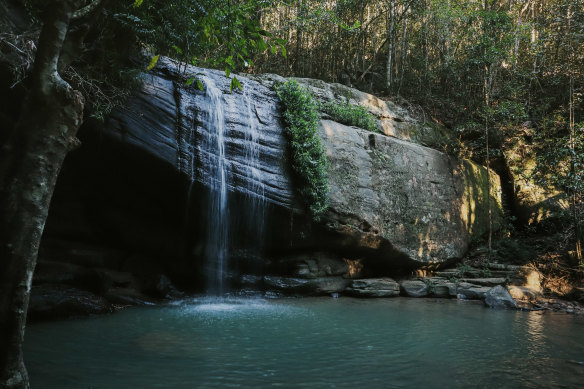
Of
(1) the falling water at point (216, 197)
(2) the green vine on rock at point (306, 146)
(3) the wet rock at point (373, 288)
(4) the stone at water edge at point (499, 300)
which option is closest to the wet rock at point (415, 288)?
(3) the wet rock at point (373, 288)

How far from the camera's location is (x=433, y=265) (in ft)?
37.0

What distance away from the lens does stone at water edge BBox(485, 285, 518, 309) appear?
27.6ft

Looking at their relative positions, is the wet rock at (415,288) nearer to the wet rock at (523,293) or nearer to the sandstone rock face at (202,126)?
the wet rock at (523,293)

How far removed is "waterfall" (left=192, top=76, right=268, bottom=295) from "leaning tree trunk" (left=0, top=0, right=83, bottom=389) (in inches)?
219

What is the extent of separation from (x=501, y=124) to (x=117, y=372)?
14.3 meters

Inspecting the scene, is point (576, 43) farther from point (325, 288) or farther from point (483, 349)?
point (483, 349)

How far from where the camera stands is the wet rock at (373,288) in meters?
9.68

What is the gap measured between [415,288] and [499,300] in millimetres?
2116

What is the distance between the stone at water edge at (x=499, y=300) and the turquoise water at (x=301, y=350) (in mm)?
1106

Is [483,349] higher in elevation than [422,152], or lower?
lower

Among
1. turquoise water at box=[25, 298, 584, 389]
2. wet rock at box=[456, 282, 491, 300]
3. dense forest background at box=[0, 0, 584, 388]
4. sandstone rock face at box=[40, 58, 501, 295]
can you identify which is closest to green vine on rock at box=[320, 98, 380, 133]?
sandstone rock face at box=[40, 58, 501, 295]

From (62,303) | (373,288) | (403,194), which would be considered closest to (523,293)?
(373,288)

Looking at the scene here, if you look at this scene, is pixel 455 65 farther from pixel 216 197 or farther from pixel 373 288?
pixel 216 197

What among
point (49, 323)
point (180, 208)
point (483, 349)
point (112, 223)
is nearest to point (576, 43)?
point (483, 349)
